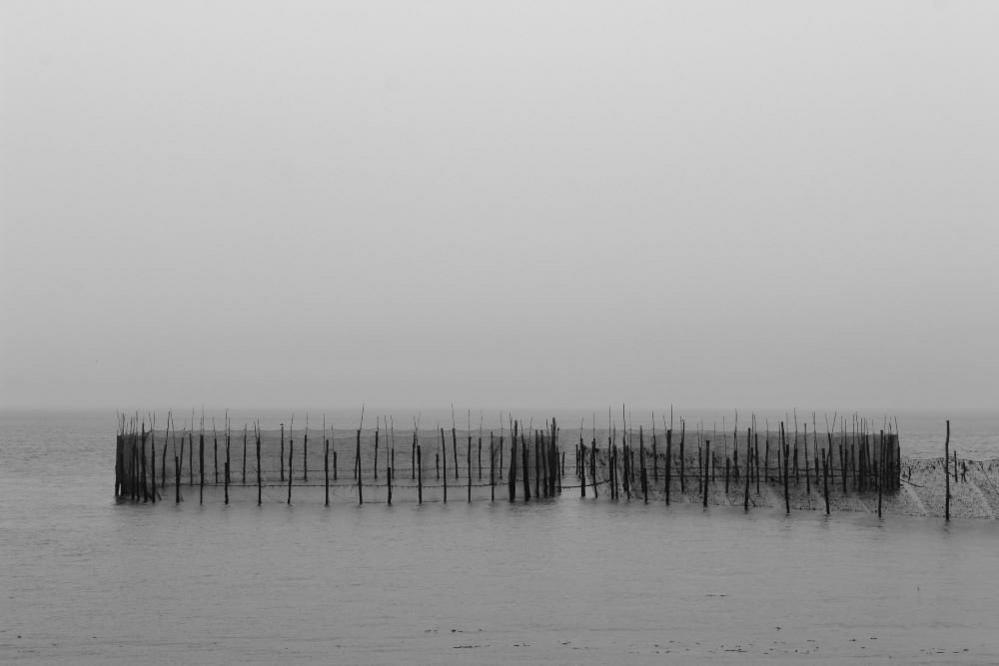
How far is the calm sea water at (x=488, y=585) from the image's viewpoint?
1249 cm

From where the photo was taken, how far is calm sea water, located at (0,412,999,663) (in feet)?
41.0

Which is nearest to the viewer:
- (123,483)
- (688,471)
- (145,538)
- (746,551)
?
(746,551)

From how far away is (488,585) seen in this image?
16844 mm

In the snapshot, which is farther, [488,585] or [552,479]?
[552,479]

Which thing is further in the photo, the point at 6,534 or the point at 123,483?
the point at 123,483

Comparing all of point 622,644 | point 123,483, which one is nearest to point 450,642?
point 622,644

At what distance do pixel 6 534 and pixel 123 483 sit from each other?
5.95 m

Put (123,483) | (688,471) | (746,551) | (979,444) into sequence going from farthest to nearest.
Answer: (979,444) < (688,471) < (123,483) < (746,551)

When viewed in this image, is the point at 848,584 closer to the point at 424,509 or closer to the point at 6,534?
the point at 424,509

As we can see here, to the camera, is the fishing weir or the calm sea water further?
the fishing weir

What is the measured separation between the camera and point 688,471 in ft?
105

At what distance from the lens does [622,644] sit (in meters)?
12.6

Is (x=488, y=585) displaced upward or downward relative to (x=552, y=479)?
downward

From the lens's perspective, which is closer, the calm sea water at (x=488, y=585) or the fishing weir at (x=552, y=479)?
the calm sea water at (x=488, y=585)
